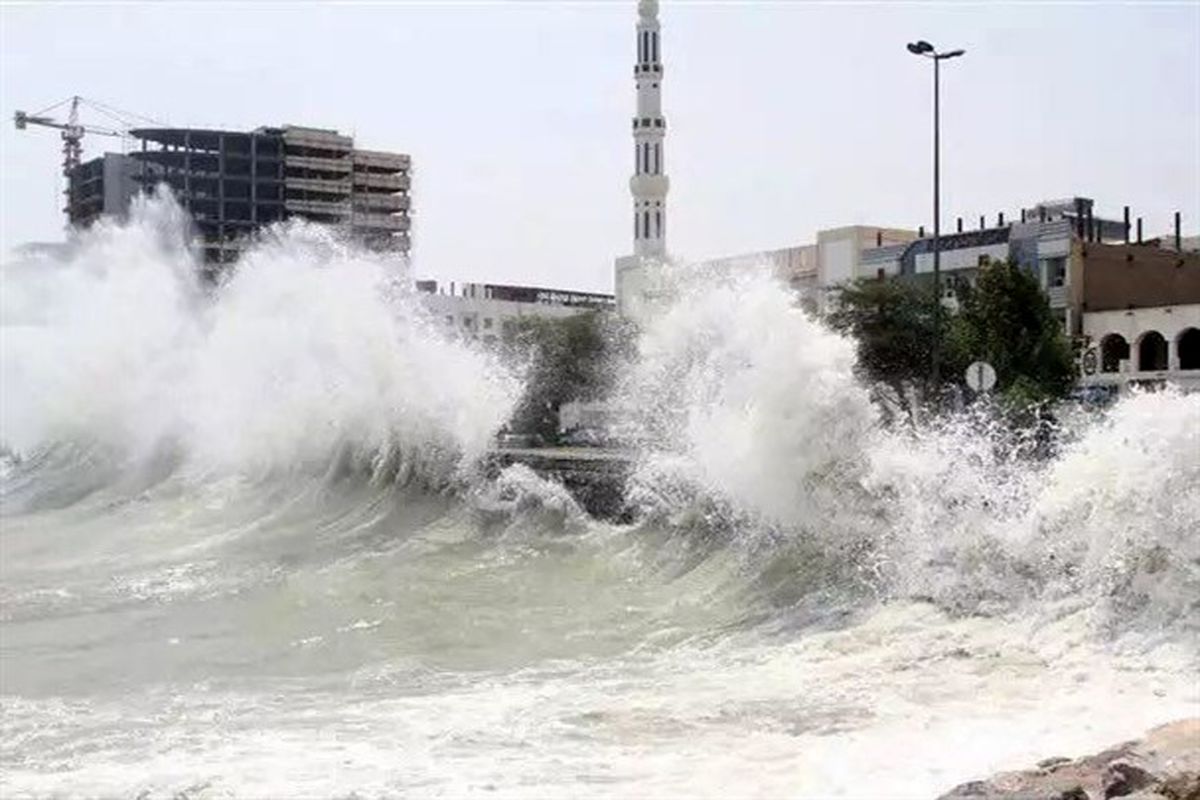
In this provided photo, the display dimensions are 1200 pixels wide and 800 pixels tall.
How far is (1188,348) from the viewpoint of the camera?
1860 inches

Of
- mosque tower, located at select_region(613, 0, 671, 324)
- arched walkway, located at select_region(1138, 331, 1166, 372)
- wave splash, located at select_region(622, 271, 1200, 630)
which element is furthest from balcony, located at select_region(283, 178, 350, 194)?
wave splash, located at select_region(622, 271, 1200, 630)

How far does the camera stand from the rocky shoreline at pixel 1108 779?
6.84 m

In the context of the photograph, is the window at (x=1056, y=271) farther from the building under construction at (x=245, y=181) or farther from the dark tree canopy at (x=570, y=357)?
the building under construction at (x=245, y=181)

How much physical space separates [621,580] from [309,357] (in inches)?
687

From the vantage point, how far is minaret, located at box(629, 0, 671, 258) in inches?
3191

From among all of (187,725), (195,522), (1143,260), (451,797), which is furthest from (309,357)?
(1143,260)

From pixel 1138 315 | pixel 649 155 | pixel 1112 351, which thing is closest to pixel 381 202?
pixel 649 155

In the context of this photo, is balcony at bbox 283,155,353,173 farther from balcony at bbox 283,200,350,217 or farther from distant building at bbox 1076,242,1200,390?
distant building at bbox 1076,242,1200,390

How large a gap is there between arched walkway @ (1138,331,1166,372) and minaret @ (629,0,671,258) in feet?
118

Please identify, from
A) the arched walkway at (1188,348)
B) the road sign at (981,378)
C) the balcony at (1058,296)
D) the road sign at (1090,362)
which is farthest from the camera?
the balcony at (1058,296)

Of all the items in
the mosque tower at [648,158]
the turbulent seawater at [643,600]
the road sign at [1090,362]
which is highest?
the mosque tower at [648,158]

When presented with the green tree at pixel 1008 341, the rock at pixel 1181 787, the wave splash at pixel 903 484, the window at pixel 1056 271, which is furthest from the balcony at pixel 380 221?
the rock at pixel 1181 787

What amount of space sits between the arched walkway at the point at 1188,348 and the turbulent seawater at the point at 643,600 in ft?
80.2

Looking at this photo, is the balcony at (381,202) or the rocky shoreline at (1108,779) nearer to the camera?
the rocky shoreline at (1108,779)
